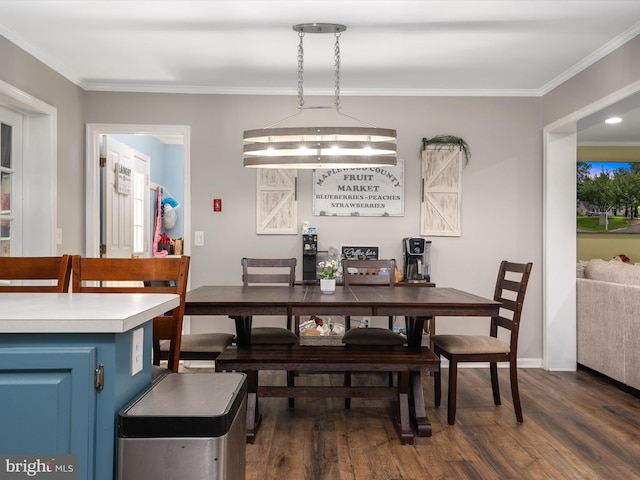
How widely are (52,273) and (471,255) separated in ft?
11.5

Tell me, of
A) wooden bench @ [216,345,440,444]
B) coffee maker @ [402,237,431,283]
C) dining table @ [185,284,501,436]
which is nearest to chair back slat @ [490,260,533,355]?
dining table @ [185,284,501,436]

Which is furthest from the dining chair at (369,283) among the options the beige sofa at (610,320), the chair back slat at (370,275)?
the beige sofa at (610,320)

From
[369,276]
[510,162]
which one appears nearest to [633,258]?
[510,162]

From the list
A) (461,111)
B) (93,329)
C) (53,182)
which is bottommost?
(93,329)

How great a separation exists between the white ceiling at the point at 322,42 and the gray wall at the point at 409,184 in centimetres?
13

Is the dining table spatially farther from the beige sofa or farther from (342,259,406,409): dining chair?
the beige sofa

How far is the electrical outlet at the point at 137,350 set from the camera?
1510 millimetres

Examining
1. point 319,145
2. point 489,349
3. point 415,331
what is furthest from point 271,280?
point 489,349

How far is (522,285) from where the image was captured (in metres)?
3.41

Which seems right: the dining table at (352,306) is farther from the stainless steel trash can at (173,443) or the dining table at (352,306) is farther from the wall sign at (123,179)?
the wall sign at (123,179)

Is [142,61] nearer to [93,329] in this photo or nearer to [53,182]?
[53,182]

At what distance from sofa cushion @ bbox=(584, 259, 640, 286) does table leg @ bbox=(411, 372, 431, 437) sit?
6.46 feet

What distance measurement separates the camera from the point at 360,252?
16.2ft

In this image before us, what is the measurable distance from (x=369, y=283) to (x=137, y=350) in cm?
288
